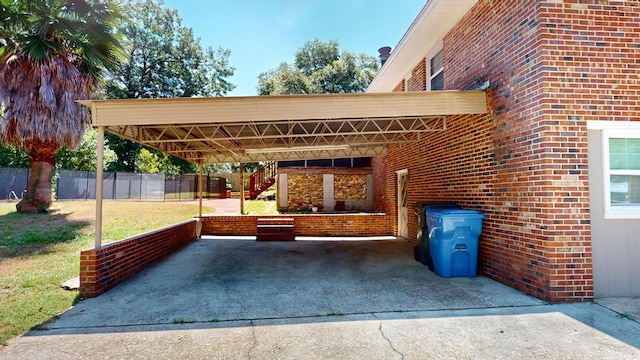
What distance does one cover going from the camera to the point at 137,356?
9.68ft

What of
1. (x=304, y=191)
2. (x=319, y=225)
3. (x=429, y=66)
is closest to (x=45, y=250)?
(x=319, y=225)

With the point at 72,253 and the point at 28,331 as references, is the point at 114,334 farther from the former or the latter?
the point at 72,253

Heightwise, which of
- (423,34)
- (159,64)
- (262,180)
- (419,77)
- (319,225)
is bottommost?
(319,225)

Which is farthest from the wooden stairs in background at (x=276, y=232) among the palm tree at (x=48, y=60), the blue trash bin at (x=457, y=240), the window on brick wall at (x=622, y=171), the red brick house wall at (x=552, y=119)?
the window on brick wall at (x=622, y=171)

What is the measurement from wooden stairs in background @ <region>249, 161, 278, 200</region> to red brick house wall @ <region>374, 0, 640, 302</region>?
16.2m

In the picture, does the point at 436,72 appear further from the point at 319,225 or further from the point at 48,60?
the point at 48,60

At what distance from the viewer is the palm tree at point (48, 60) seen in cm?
978

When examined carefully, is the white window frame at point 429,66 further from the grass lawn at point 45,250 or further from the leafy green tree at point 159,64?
the leafy green tree at point 159,64

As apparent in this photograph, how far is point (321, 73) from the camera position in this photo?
1152 inches

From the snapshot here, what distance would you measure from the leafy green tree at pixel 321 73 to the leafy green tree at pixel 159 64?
628 cm

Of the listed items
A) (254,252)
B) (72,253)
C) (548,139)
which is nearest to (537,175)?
(548,139)

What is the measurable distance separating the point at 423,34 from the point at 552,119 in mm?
3938

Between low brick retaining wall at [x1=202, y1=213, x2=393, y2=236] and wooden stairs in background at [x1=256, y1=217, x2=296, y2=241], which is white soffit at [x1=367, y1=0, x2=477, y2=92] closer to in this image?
low brick retaining wall at [x1=202, y1=213, x2=393, y2=236]

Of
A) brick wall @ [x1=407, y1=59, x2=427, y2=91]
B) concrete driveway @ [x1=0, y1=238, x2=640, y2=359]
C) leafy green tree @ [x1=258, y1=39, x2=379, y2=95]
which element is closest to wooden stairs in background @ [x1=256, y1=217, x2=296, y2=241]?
concrete driveway @ [x1=0, y1=238, x2=640, y2=359]
